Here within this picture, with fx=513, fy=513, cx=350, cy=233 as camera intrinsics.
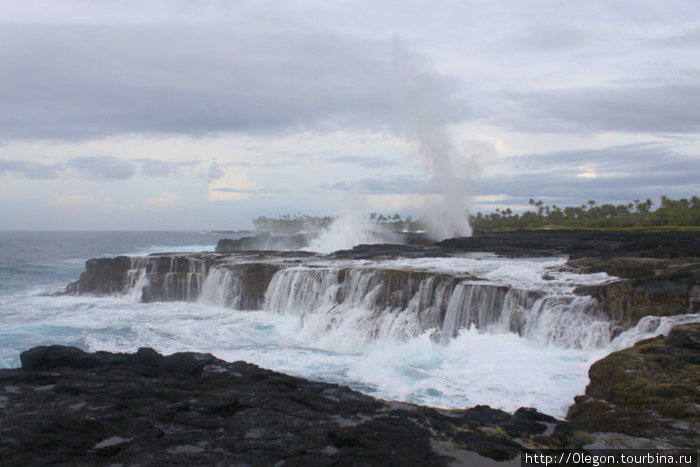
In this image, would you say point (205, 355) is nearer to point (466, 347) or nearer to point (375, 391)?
point (375, 391)

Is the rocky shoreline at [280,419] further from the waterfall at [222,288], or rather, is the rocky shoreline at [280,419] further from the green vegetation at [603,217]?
the green vegetation at [603,217]

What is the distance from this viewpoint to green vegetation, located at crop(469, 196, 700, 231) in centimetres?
6383

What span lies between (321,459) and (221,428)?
1697mm

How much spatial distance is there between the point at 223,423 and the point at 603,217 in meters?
86.1

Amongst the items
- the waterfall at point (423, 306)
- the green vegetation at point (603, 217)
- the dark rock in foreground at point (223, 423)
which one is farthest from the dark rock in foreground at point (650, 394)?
the green vegetation at point (603, 217)

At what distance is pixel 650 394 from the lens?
7.79 meters

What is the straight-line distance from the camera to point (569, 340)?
44.6 feet

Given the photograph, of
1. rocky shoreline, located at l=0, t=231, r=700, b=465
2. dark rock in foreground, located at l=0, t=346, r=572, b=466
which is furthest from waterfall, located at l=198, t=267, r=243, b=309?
dark rock in foreground, located at l=0, t=346, r=572, b=466

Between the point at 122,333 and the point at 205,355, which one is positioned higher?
the point at 205,355

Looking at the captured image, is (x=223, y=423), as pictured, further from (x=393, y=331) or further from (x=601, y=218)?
(x=601, y=218)

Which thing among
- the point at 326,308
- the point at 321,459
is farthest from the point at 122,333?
the point at 321,459

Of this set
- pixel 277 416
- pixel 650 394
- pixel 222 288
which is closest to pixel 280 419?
pixel 277 416

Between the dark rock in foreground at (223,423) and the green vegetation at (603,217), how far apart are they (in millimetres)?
63053

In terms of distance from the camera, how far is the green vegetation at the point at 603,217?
6383 cm
